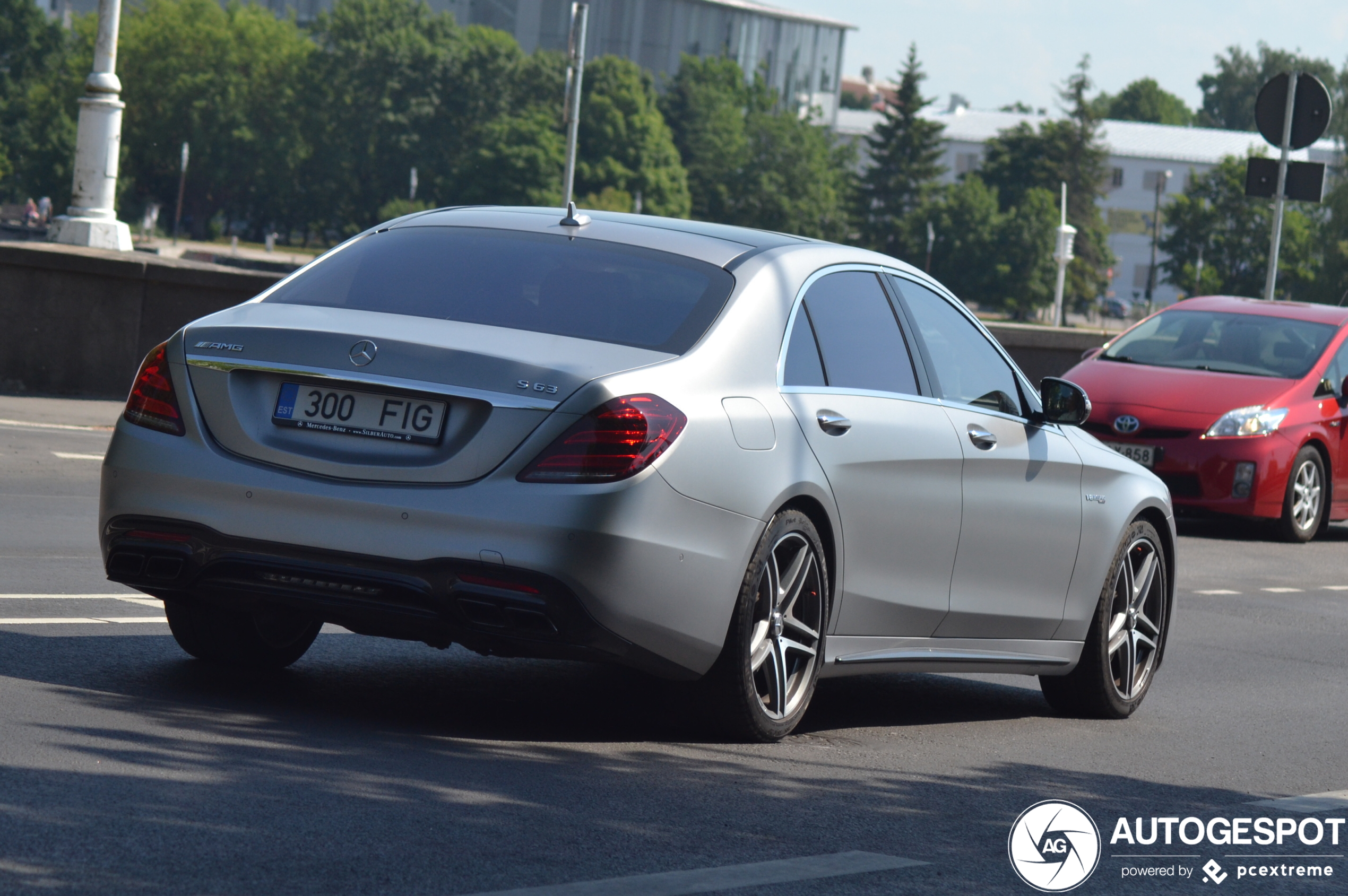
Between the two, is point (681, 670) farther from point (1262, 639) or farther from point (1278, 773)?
point (1262, 639)

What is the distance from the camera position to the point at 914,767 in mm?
6055

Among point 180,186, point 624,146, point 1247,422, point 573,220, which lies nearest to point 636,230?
point 573,220

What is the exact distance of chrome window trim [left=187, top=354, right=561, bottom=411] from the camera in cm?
530

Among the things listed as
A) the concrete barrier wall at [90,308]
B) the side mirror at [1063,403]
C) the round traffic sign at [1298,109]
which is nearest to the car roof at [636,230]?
the side mirror at [1063,403]

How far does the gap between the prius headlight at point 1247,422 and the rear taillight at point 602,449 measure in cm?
1035

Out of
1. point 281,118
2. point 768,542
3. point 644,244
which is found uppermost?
point 281,118

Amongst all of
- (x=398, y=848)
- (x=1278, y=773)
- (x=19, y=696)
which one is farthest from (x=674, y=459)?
(x=1278, y=773)

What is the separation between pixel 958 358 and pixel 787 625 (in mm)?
1472

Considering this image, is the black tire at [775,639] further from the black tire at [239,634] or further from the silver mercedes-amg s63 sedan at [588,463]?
the black tire at [239,634]

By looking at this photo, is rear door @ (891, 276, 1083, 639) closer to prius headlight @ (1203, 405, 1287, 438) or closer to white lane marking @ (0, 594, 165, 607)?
white lane marking @ (0, 594, 165, 607)

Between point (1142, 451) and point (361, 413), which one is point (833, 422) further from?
point (1142, 451)

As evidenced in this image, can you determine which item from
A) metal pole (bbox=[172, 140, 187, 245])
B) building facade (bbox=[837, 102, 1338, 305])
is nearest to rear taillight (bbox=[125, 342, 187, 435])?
metal pole (bbox=[172, 140, 187, 245])

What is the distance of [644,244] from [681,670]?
4.51 ft

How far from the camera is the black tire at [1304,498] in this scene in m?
15.4
